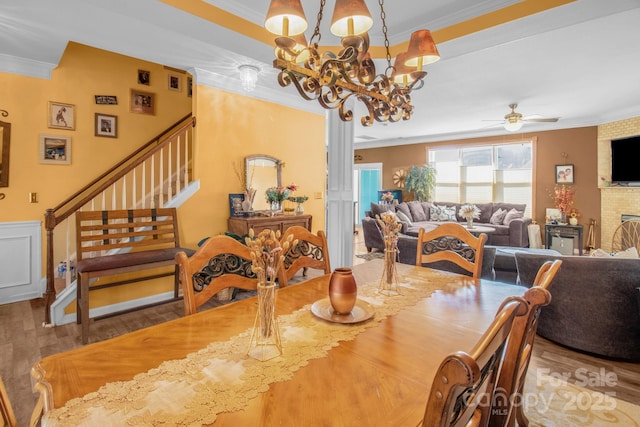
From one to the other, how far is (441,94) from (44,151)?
5249mm

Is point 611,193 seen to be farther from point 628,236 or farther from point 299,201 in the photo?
point 299,201

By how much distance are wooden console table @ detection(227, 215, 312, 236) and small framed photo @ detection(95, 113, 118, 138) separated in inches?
79.7

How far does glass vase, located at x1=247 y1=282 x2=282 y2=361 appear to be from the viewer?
1004mm

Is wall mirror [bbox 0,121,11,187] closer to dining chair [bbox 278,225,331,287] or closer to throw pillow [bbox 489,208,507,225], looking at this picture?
dining chair [bbox 278,225,331,287]

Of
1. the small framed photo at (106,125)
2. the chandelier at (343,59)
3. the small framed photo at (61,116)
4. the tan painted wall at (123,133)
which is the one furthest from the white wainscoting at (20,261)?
the chandelier at (343,59)

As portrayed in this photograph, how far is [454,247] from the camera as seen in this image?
212 cm

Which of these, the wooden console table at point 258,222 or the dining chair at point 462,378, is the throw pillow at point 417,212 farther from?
the dining chair at point 462,378

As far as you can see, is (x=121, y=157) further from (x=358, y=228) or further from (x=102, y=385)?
(x=358, y=228)

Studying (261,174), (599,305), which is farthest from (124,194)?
(599,305)

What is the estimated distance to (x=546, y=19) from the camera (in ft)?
7.80

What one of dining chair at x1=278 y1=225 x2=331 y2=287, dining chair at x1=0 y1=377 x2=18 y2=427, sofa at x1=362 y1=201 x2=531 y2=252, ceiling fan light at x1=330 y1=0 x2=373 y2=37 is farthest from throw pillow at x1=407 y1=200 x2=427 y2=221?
dining chair at x1=0 y1=377 x2=18 y2=427

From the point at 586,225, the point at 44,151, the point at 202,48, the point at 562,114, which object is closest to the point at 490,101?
the point at 562,114

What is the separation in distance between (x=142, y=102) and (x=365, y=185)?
738 cm

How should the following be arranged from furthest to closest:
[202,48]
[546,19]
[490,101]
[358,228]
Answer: [358,228] → [490,101] → [202,48] → [546,19]
